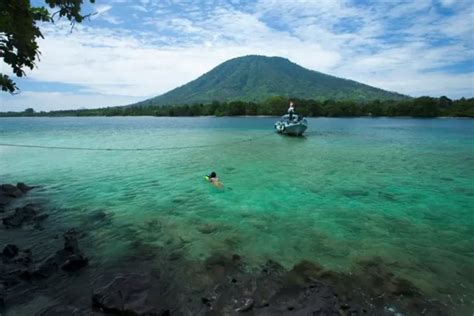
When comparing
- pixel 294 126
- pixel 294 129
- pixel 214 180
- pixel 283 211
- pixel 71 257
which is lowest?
pixel 283 211

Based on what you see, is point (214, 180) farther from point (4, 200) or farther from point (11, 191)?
point (11, 191)

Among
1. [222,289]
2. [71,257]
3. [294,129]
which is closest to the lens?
[222,289]

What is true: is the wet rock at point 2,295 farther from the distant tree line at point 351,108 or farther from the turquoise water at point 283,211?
the distant tree line at point 351,108

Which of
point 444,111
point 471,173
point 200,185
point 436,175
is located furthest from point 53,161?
point 444,111

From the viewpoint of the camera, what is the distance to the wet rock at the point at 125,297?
247 inches

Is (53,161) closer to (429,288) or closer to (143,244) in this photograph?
(143,244)

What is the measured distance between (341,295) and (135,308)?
463cm

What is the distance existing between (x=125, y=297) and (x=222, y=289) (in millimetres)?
2228

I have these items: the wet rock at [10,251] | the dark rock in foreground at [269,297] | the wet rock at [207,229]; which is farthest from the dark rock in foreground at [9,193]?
the dark rock in foreground at [269,297]

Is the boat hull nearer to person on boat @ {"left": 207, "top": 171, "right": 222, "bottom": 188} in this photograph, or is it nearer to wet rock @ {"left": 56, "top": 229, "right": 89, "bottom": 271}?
person on boat @ {"left": 207, "top": 171, "right": 222, "bottom": 188}

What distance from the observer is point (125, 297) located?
6.53 m

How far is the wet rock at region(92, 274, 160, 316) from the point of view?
626 centimetres

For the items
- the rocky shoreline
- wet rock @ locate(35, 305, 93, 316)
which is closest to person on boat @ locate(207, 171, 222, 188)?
the rocky shoreline

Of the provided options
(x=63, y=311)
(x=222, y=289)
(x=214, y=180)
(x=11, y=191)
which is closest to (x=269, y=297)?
(x=222, y=289)
